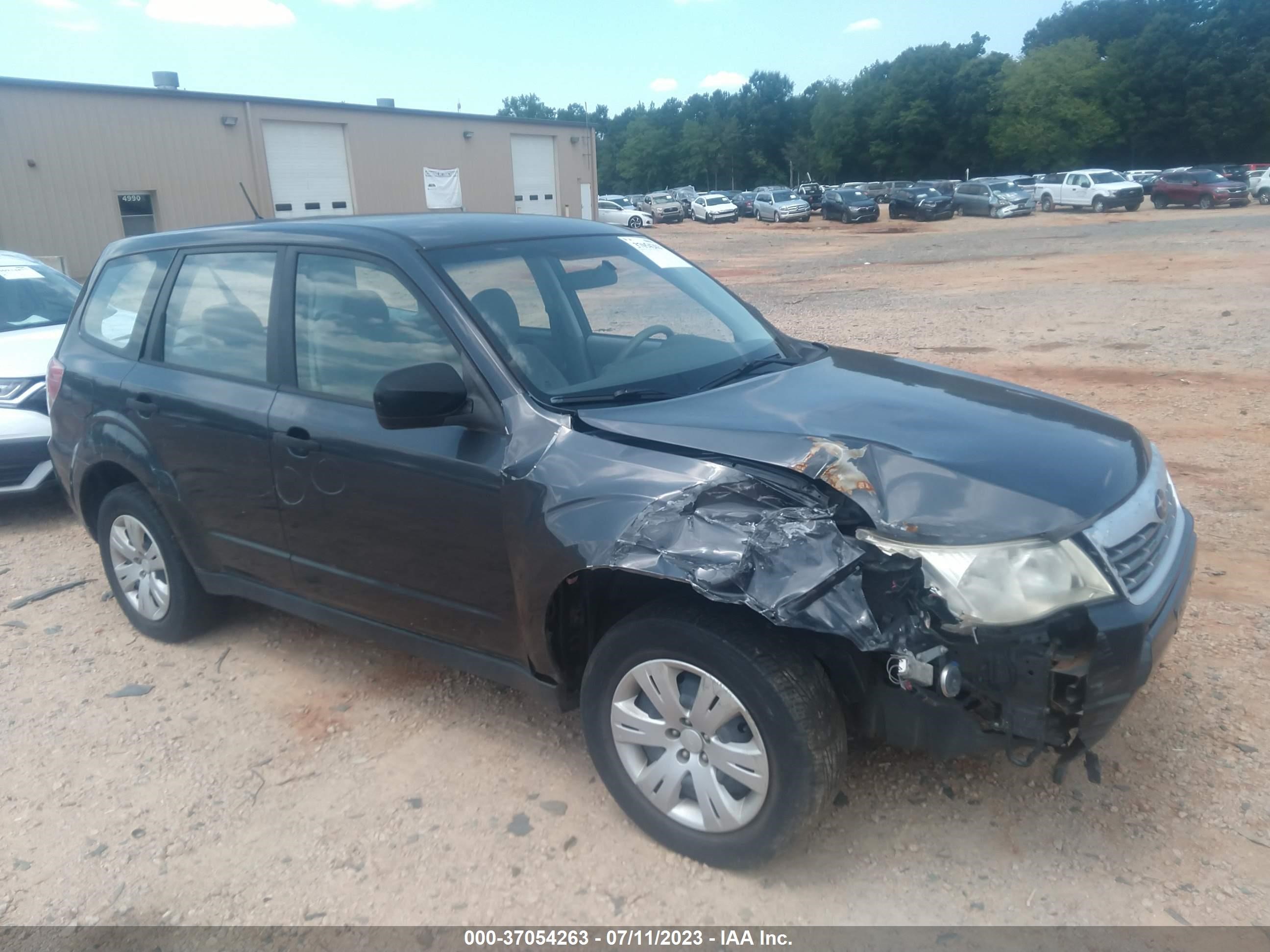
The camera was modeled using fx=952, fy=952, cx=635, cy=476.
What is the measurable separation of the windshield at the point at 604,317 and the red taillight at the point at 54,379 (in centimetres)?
247

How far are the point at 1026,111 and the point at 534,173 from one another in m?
47.9

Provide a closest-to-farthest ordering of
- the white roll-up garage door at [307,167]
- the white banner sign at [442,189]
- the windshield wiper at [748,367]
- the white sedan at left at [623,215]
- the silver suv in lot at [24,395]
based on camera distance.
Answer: the windshield wiper at [748,367], the silver suv in lot at [24,395], the white roll-up garage door at [307,167], the white banner sign at [442,189], the white sedan at left at [623,215]

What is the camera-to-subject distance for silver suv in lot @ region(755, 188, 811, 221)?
159 feet

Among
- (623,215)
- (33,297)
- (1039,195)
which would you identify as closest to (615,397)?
(33,297)

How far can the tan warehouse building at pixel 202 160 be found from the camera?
22.9m

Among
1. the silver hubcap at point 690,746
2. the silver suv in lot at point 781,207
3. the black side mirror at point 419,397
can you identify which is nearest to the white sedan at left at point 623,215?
the silver suv in lot at point 781,207

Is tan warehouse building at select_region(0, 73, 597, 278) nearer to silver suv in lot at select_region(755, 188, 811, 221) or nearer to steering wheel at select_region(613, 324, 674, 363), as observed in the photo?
steering wheel at select_region(613, 324, 674, 363)

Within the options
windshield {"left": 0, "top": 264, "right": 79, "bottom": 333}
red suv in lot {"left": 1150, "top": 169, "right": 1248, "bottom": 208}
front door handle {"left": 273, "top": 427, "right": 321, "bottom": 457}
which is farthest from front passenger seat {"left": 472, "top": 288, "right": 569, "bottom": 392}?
red suv in lot {"left": 1150, "top": 169, "right": 1248, "bottom": 208}

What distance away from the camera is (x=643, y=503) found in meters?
2.76

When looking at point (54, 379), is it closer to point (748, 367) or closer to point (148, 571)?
point (148, 571)

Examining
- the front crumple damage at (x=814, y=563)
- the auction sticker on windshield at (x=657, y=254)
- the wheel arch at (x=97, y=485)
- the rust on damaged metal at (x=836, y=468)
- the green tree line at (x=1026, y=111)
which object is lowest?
the wheel arch at (x=97, y=485)

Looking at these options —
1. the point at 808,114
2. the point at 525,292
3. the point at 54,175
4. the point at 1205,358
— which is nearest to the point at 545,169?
the point at 54,175

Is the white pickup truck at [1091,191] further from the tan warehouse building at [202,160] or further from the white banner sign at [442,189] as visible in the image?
the white banner sign at [442,189]

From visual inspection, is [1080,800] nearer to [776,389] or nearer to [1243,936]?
[1243,936]
